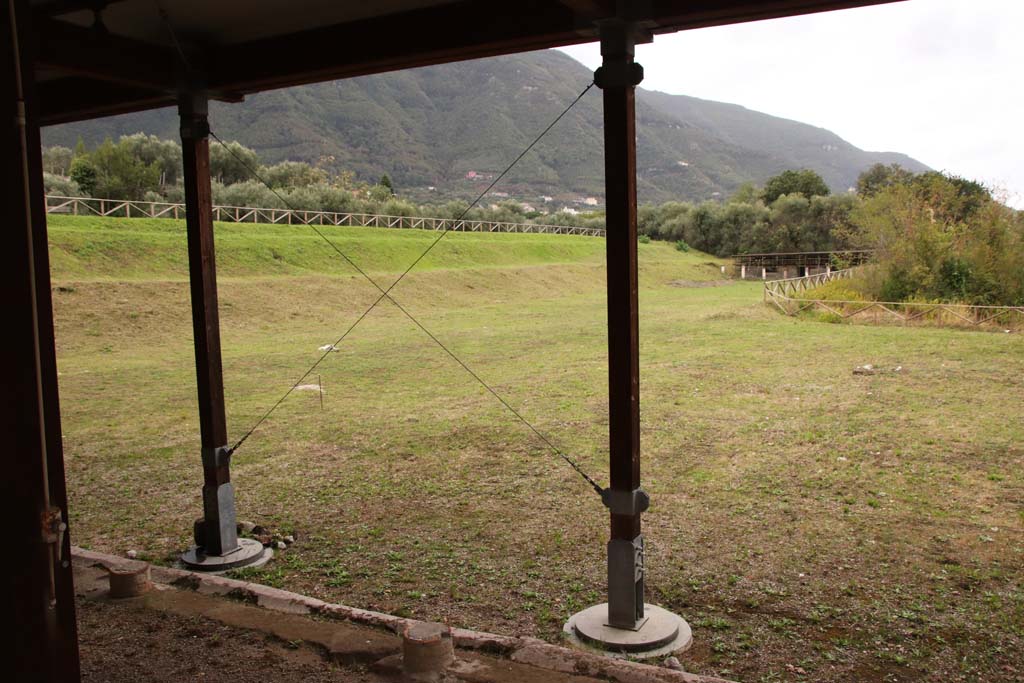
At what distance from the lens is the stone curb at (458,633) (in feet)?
11.6

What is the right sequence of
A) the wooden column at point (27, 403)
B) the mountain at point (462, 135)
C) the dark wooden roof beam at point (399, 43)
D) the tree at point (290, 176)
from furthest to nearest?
the mountain at point (462, 135) → the tree at point (290, 176) → the dark wooden roof beam at point (399, 43) → the wooden column at point (27, 403)

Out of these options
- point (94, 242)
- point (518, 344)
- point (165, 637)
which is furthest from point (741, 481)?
point (94, 242)

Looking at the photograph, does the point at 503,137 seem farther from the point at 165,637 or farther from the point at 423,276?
the point at 165,637

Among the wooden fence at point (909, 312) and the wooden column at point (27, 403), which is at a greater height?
the wooden column at point (27, 403)

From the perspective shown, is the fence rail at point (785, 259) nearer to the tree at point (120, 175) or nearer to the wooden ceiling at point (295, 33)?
the wooden ceiling at point (295, 33)

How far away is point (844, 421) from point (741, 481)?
3.05 metres

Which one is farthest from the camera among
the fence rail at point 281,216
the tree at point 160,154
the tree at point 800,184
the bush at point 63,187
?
the tree at point 800,184

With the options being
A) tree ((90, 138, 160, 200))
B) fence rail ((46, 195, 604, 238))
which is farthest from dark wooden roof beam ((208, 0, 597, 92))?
tree ((90, 138, 160, 200))

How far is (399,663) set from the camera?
3756 mm

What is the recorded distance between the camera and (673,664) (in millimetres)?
3977

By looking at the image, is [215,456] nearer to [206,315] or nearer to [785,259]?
[206,315]

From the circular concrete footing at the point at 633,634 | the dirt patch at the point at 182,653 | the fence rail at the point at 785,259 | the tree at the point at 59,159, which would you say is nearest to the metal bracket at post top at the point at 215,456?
the dirt patch at the point at 182,653

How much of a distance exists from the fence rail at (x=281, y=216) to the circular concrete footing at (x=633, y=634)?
15.7 metres

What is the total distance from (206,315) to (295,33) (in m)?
1.97
